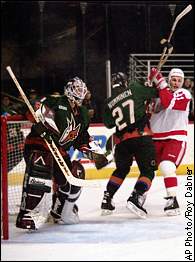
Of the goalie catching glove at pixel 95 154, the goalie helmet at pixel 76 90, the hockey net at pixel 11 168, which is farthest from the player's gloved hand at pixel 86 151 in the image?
the hockey net at pixel 11 168

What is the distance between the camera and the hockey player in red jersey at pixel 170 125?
1.51 metres

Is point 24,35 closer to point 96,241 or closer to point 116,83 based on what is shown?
point 116,83

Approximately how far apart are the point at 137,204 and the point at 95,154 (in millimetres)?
370

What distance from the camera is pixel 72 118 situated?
143 cm

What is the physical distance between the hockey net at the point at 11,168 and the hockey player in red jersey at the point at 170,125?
0.38 metres

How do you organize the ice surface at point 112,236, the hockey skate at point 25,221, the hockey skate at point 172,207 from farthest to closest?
1. the hockey skate at point 25,221
2. the hockey skate at point 172,207
3. the ice surface at point 112,236

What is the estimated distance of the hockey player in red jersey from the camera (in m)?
1.51

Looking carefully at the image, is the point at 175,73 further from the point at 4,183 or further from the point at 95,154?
the point at 4,183

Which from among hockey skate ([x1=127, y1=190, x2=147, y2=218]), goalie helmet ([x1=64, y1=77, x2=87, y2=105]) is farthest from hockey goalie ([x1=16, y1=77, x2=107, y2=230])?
hockey skate ([x1=127, y1=190, x2=147, y2=218])

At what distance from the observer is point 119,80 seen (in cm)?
150

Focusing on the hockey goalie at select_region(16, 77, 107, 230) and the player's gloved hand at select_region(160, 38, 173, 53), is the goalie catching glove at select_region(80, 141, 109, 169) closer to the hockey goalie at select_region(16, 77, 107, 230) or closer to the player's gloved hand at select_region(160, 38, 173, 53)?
the hockey goalie at select_region(16, 77, 107, 230)

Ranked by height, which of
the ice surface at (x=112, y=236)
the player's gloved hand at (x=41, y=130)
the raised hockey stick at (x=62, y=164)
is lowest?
the ice surface at (x=112, y=236)

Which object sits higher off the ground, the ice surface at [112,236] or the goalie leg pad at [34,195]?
the goalie leg pad at [34,195]

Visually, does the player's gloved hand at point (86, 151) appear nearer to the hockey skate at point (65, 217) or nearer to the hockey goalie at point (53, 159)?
the hockey goalie at point (53, 159)
